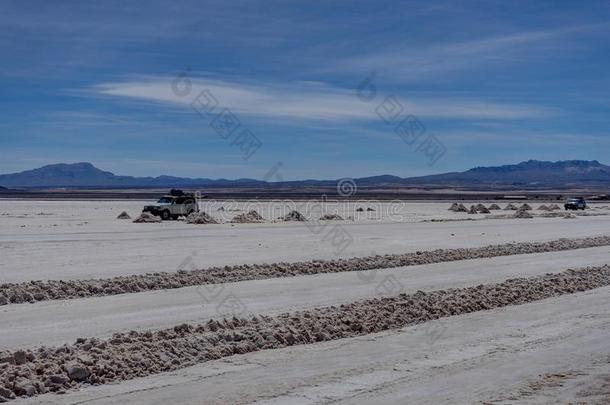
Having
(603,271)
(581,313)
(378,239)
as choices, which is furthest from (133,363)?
(378,239)

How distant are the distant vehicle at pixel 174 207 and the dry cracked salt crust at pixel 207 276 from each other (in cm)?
2791

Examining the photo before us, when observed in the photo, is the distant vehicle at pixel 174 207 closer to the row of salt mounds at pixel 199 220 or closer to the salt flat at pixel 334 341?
the row of salt mounds at pixel 199 220

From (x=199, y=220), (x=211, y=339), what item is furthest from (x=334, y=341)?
(x=199, y=220)

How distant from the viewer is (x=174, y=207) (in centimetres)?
5444

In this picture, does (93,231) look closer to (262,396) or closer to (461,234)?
(461,234)

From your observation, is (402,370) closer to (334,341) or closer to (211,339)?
(334,341)

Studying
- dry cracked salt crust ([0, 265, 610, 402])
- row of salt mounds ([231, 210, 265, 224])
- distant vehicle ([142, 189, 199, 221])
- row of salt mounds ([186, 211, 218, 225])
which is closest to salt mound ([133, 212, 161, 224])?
distant vehicle ([142, 189, 199, 221])

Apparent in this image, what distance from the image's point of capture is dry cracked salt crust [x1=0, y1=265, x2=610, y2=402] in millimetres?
9773

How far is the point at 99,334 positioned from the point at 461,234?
31.1m

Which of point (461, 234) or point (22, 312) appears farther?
point (461, 234)

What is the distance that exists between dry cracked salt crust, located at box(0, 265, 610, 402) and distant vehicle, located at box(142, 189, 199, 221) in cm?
3787

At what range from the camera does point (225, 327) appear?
42.5 ft

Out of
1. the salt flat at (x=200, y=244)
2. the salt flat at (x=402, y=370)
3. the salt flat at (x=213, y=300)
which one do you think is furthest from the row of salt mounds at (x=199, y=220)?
the salt flat at (x=402, y=370)

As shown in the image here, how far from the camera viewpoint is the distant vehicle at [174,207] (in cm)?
5403
